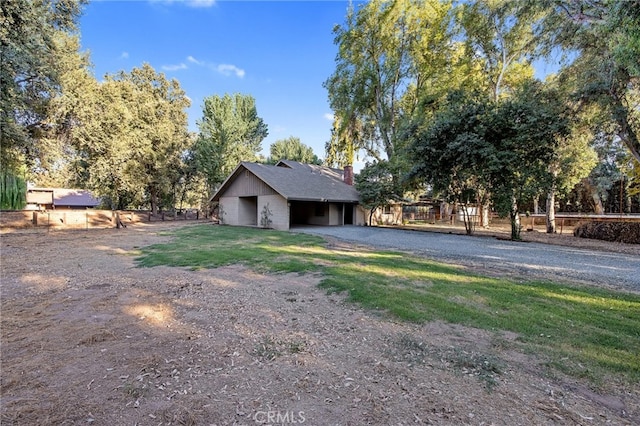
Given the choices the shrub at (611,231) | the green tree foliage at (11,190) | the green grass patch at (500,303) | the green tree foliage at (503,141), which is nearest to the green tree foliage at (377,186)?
the green tree foliage at (503,141)

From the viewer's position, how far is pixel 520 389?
2762mm

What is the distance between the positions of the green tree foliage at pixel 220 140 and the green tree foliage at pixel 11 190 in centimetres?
1716

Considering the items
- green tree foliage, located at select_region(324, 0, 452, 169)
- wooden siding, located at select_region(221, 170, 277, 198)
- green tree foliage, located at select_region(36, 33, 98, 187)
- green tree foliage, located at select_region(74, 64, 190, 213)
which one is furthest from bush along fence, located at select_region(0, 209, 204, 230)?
green tree foliage, located at select_region(324, 0, 452, 169)

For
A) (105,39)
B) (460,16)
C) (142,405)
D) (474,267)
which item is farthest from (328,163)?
(142,405)

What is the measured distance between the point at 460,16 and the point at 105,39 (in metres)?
22.3

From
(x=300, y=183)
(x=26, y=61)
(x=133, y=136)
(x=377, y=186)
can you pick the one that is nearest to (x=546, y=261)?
(x=377, y=186)

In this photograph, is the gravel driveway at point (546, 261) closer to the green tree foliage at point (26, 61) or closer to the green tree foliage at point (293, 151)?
the green tree foliage at point (26, 61)

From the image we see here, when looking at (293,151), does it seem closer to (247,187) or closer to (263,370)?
(247,187)

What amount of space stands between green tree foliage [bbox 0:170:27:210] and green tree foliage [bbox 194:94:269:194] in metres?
17.2

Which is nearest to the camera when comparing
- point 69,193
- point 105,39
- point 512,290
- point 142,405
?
point 142,405

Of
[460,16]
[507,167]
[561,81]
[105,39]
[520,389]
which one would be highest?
[460,16]

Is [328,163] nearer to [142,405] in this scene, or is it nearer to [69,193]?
[69,193]

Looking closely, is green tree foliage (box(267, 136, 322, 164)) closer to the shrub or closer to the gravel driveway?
the shrub

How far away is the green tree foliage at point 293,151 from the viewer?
141ft
